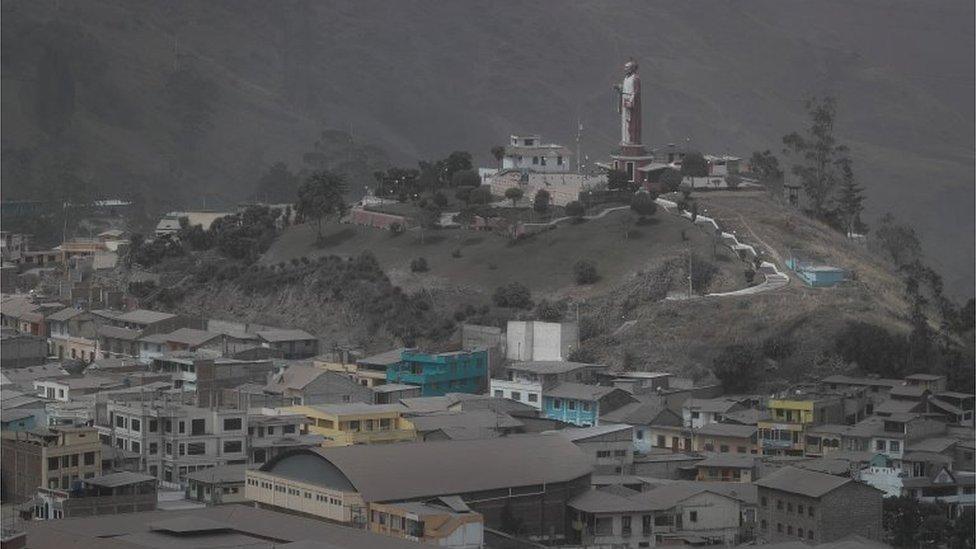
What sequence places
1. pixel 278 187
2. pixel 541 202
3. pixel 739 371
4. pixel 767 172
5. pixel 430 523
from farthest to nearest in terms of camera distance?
pixel 278 187 < pixel 767 172 < pixel 541 202 < pixel 739 371 < pixel 430 523

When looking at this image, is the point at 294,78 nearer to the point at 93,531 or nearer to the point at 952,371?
the point at 952,371

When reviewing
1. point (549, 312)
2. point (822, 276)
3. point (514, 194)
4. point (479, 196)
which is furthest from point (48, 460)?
point (514, 194)

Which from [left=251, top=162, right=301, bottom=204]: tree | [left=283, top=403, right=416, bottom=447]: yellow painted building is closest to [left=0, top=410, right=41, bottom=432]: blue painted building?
[left=283, top=403, right=416, bottom=447]: yellow painted building

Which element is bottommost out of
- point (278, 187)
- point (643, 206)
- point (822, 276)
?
point (822, 276)

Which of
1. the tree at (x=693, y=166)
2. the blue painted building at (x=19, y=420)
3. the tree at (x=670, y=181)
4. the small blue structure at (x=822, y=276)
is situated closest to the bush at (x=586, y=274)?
the small blue structure at (x=822, y=276)

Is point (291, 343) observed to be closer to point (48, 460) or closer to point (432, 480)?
point (48, 460)

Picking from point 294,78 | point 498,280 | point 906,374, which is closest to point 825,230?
point 498,280
